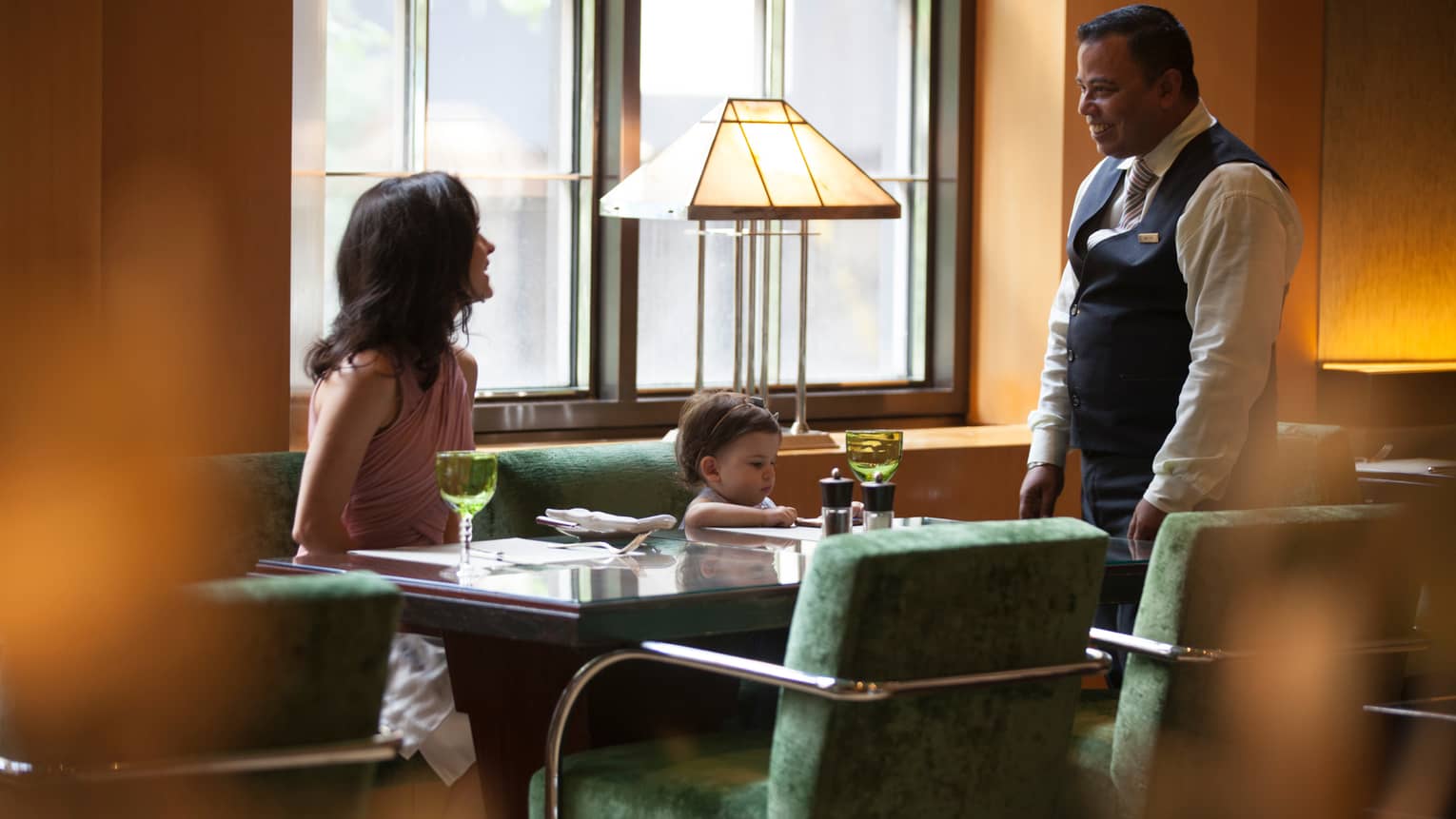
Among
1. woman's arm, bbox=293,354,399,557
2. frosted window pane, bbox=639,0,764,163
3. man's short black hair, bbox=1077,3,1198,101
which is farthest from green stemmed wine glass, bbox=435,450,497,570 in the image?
frosted window pane, bbox=639,0,764,163

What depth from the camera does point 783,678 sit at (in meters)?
2.02

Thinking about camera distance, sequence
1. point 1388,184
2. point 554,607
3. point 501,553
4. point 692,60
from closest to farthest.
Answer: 1. point 554,607
2. point 501,553
3. point 692,60
4. point 1388,184

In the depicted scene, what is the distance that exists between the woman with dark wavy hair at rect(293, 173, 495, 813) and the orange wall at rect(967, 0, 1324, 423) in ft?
7.28

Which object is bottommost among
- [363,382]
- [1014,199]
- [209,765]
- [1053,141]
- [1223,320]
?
[209,765]

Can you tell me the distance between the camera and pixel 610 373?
4.39 meters

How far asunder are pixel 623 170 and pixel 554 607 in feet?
7.61

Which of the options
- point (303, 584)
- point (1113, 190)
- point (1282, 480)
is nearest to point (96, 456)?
point (303, 584)

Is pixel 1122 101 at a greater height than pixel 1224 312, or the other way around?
pixel 1122 101

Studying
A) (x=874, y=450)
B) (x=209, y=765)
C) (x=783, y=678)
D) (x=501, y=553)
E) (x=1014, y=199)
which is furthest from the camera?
(x=1014, y=199)

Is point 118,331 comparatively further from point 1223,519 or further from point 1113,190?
point 1223,519

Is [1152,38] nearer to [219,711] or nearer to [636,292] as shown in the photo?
[636,292]

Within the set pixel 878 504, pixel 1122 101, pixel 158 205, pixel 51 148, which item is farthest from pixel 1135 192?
pixel 51 148

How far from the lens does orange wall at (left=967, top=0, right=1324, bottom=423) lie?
15.2 ft

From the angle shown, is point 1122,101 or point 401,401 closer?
point 401,401
